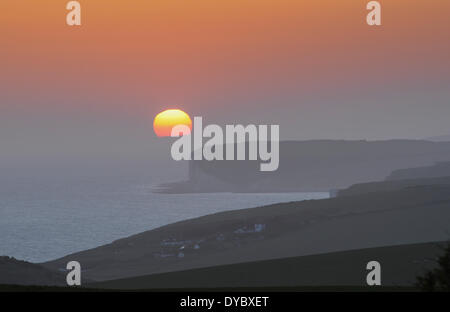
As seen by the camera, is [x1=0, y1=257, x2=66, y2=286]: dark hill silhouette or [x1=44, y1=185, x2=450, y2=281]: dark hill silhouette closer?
[x1=0, y1=257, x2=66, y2=286]: dark hill silhouette

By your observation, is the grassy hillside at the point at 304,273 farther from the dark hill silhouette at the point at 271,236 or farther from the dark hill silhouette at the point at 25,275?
the dark hill silhouette at the point at 271,236

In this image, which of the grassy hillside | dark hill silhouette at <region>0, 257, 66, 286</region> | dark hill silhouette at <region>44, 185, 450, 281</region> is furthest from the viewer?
dark hill silhouette at <region>44, 185, 450, 281</region>

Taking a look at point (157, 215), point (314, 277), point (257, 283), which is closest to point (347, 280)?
point (314, 277)

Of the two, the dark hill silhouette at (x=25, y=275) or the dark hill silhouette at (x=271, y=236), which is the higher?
the dark hill silhouette at (x=271, y=236)

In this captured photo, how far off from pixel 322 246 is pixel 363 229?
13362mm

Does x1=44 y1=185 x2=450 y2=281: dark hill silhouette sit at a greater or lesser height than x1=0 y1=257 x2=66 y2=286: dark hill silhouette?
greater

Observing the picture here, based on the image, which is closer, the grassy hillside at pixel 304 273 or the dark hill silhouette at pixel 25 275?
the grassy hillside at pixel 304 273

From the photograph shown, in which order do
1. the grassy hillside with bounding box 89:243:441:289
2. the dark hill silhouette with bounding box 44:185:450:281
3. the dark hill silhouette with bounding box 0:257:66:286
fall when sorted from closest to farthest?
the grassy hillside with bounding box 89:243:441:289 < the dark hill silhouette with bounding box 0:257:66:286 < the dark hill silhouette with bounding box 44:185:450:281

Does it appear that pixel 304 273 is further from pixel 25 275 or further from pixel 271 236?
pixel 271 236

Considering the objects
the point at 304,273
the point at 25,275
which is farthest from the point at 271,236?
the point at 25,275

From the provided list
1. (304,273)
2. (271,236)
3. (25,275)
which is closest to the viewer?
(304,273)

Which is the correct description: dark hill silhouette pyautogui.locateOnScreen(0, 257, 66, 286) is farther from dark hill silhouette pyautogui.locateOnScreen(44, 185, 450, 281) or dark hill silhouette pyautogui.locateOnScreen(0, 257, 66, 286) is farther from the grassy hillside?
dark hill silhouette pyautogui.locateOnScreen(44, 185, 450, 281)

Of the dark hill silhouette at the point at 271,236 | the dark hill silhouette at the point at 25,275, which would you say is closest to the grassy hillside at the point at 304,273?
the dark hill silhouette at the point at 25,275

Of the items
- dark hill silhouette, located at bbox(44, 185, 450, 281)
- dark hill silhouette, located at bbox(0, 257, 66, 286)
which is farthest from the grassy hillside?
dark hill silhouette, located at bbox(44, 185, 450, 281)
